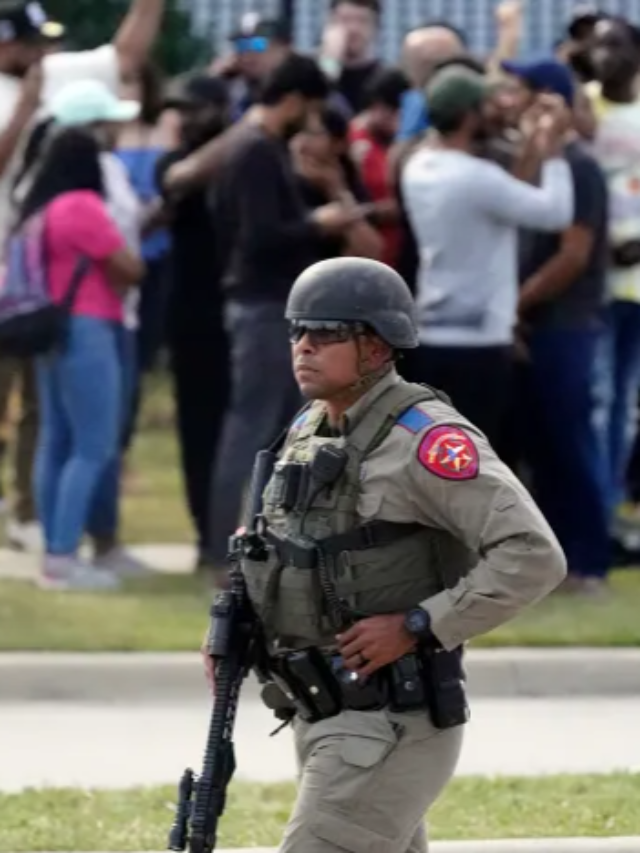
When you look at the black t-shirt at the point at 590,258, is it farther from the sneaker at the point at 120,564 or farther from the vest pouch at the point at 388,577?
the vest pouch at the point at 388,577

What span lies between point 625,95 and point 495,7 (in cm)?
586

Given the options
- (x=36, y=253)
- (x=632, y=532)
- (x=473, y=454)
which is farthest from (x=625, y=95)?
(x=473, y=454)

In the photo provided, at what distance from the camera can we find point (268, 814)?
20.2 feet

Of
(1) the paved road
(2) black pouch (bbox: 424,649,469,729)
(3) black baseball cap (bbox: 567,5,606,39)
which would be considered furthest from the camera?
(3) black baseball cap (bbox: 567,5,606,39)

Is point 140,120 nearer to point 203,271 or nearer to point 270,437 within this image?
point 203,271

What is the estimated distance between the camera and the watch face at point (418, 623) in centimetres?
443

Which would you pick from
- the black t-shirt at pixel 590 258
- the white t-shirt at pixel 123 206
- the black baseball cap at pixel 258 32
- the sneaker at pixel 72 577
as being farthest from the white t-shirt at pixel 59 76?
the black t-shirt at pixel 590 258

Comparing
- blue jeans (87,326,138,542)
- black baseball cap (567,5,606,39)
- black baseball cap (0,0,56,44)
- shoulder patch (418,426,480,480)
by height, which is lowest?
blue jeans (87,326,138,542)

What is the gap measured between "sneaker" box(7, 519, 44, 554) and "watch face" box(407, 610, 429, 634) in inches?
225

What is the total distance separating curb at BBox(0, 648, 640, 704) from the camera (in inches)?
306

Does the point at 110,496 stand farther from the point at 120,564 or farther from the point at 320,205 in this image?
the point at 320,205

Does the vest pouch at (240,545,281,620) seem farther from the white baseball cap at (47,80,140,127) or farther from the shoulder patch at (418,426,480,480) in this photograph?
the white baseball cap at (47,80,140,127)

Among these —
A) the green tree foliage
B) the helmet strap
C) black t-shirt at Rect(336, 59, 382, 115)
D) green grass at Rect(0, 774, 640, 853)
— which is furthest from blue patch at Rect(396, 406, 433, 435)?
the green tree foliage

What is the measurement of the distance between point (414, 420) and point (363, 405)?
112mm
